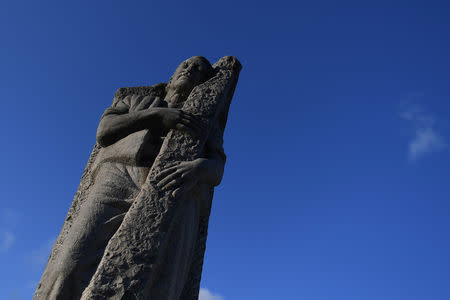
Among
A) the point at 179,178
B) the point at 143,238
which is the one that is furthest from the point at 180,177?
the point at 143,238

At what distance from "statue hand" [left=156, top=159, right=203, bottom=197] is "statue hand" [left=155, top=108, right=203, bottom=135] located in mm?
477

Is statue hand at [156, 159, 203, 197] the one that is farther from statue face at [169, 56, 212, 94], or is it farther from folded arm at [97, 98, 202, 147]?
statue face at [169, 56, 212, 94]

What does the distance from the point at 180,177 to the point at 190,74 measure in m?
2.15

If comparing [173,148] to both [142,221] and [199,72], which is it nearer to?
[142,221]

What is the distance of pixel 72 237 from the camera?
151 inches

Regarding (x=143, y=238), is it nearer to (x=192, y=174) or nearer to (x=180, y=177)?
(x=180, y=177)

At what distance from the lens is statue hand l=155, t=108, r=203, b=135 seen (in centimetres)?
457

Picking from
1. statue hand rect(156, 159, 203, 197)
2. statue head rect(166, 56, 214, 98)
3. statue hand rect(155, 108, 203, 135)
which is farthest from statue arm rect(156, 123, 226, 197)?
statue head rect(166, 56, 214, 98)

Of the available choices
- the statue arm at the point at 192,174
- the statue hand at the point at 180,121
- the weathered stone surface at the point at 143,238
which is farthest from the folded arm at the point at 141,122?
the statue arm at the point at 192,174

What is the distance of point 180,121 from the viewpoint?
4.58 meters

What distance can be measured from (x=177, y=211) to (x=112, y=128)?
1.57 metres

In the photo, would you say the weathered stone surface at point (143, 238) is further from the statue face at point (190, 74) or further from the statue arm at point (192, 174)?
the statue face at point (190, 74)

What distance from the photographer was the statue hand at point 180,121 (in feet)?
15.0

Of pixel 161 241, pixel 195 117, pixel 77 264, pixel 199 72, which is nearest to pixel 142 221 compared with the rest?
pixel 161 241
